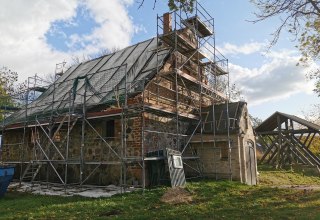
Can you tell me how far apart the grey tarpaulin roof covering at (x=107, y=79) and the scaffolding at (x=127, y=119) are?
0.22 ft

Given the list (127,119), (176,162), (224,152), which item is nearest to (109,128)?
(127,119)

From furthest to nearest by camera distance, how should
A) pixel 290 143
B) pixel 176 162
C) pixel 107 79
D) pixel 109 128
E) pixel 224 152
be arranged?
1. pixel 290 143
2. pixel 107 79
3. pixel 224 152
4. pixel 109 128
5. pixel 176 162

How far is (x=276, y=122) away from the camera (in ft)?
75.7

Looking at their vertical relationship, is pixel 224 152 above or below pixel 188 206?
above

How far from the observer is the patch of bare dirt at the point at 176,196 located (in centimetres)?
941

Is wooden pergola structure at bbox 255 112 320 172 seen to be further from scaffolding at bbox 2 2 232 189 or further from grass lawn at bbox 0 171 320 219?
grass lawn at bbox 0 171 320 219

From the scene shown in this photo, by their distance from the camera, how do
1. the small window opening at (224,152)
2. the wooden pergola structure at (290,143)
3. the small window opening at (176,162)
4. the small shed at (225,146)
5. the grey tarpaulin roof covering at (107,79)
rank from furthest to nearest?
the wooden pergola structure at (290,143), the small window opening at (224,152), the small shed at (225,146), the grey tarpaulin roof covering at (107,79), the small window opening at (176,162)

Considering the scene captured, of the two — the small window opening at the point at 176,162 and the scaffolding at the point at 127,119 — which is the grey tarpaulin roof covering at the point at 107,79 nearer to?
the scaffolding at the point at 127,119

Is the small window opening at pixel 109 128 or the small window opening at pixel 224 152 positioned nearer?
the small window opening at pixel 109 128

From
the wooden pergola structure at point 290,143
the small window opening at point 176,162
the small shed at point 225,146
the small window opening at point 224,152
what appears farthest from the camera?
the wooden pergola structure at point 290,143

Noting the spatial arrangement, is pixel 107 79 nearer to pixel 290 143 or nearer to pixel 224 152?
pixel 224 152

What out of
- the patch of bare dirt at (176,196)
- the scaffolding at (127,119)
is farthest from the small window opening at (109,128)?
the patch of bare dirt at (176,196)

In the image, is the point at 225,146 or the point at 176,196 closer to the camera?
the point at 176,196

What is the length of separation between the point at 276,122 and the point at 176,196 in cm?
1557
